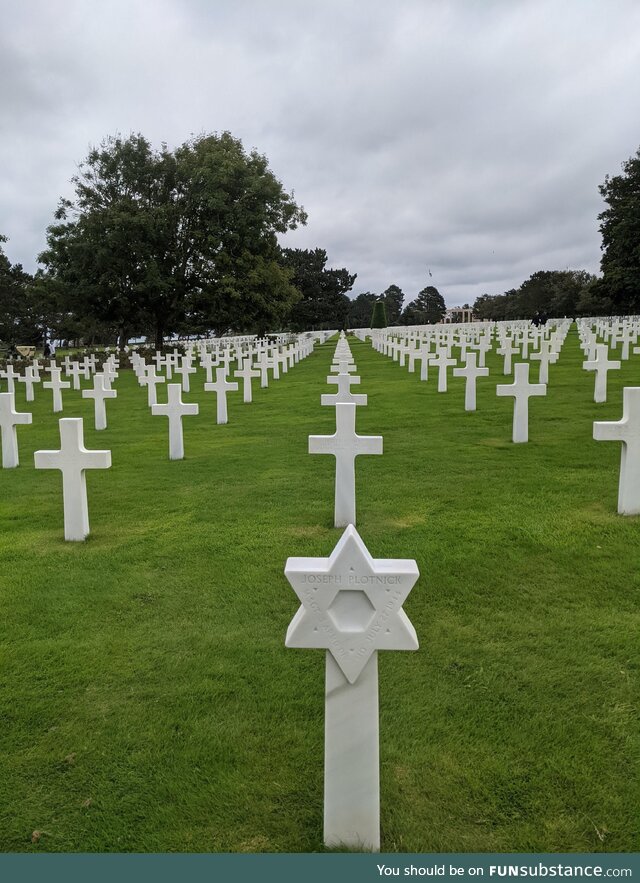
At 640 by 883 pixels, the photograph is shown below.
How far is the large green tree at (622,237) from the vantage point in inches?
1585

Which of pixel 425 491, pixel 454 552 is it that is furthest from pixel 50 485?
pixel 454 552

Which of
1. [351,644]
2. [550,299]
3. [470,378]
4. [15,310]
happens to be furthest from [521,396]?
[550,299]

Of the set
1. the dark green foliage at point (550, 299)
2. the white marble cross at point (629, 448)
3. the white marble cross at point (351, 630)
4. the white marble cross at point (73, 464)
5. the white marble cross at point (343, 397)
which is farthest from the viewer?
the dark green foliage at point (550, 299)

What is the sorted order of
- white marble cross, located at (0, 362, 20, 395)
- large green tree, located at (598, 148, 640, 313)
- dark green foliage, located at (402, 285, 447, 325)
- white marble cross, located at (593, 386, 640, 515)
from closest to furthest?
white marble cross, located at (593, 386, 640, 515), white marble cross, located at (0, 362, 20, 395), large green tree, located at (598, 148, 640, 313), dark green foliage, located at (402, 285, 447, 325)

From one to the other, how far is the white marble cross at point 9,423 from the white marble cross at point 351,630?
652cm

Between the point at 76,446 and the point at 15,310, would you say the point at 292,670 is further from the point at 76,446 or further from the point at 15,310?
the point at 15,310

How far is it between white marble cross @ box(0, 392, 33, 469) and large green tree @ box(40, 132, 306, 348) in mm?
22784

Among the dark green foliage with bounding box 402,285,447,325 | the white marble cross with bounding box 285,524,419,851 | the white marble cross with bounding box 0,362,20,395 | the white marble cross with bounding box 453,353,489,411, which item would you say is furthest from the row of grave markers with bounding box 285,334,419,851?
the dark green foliage with bounding box 402,285,447,325

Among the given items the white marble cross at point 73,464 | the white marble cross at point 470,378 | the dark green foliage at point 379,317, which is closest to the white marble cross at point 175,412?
the white marble cross at point 73,464

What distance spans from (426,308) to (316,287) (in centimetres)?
4215

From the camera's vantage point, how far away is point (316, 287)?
68625mm

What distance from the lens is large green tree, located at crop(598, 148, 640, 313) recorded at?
132 ft

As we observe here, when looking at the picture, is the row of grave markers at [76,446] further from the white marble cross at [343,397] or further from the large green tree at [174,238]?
the large green tree at [174,238]

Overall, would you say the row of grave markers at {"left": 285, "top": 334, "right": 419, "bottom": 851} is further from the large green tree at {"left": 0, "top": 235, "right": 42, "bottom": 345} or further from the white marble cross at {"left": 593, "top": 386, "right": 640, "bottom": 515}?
the large green tree at {"left": 0, "top": 235, "right": 42, "bottom": 345}
